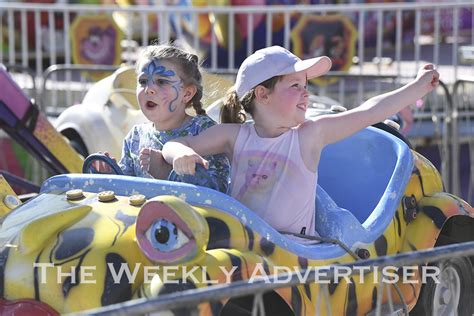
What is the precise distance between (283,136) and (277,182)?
0.16 meters

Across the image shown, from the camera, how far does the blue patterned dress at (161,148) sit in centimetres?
323

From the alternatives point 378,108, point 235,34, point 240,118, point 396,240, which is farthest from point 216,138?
point 235,34

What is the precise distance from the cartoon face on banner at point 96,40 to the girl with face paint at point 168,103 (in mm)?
5096

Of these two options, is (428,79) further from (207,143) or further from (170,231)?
(170,231)

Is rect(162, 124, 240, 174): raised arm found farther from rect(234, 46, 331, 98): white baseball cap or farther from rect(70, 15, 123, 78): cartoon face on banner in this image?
rect(70, 15, 123, 78): cartoon face on banner

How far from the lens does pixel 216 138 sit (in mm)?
3289

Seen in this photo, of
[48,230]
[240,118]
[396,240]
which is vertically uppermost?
[240,118]

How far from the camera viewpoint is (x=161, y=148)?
3.45 metres

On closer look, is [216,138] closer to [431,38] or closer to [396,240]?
[396,240]

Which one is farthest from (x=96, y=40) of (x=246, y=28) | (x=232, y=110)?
(x=232, y=110)

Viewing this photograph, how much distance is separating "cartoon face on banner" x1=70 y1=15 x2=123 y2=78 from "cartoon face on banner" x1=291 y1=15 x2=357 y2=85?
159 cm

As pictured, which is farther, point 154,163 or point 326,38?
point 326,38

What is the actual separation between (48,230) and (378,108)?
3.80 feet

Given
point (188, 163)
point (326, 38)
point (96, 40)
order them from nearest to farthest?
point (188, 163)
point (326, 38)
point (96, 40)
